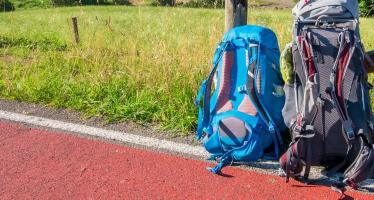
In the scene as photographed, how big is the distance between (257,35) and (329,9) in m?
0.58

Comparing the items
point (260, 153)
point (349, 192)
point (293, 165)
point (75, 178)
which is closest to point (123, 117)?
point (75, 178)

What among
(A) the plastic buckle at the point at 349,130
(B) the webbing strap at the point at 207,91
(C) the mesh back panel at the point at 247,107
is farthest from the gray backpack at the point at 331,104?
(B) the webbing strap at the point at 207,91

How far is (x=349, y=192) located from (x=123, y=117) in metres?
2.09

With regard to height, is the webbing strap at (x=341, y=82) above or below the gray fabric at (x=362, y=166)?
above

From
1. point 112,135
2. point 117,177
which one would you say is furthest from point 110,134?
point 117,177

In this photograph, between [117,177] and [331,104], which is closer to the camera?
[331,104]

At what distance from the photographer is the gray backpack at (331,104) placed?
9.94 ft

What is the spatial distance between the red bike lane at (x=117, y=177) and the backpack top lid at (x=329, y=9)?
1.14m

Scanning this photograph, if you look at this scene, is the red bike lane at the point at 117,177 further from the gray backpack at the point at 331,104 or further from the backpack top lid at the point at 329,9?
the backpack top lid at the point at 329,9

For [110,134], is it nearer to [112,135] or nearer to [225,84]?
[112,135]

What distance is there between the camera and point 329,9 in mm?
3312

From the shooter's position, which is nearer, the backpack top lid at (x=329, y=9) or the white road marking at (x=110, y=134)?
the backpack top lid at (x=329, y=9)

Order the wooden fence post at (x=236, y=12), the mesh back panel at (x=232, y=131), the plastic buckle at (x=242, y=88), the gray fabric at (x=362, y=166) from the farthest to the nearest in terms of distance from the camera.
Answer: the wooden fence post at (x=236, y=12) → the plastic buckle at (x=242, y=88) → the mesh back panel at (x=232, y=131) → the gray fabric at (x=362, y=166)

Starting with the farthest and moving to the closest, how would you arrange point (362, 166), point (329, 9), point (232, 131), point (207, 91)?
point (207, 91) → point (232, 131) → point (329, 9) → point (362, 166)
